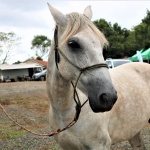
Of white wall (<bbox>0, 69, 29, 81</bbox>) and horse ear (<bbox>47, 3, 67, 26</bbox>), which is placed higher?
horse ear (<bbox>47, 3, 67, 26</bbox>)

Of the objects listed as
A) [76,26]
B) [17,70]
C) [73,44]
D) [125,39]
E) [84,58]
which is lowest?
[17,70]

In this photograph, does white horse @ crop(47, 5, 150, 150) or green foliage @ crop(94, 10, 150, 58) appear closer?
white horse @ crop(47, 5, 150, 150)

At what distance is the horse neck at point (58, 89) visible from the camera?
2916 mm

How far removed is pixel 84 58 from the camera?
97.0 inches

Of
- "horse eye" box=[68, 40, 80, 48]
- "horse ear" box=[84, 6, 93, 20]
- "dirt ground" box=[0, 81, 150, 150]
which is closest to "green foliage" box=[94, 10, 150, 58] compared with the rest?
"dirt ground" box=[0, 81, 150, 150]

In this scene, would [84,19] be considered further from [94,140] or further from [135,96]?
[135,96]

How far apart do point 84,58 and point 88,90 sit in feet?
0.94

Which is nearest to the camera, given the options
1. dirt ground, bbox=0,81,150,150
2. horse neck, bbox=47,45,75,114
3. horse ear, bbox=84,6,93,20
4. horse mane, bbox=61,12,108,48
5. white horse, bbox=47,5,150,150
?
white horse, bbox=47,5,150,150

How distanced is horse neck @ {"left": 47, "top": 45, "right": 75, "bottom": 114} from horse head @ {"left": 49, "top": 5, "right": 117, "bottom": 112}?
0.62ft

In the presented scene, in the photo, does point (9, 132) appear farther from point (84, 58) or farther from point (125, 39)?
point (125, 39)

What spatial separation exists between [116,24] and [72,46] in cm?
4920

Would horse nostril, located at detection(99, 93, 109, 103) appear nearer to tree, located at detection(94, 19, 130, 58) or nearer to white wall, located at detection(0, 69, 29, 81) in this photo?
tree, located at detection(94, 19, 130, 58)

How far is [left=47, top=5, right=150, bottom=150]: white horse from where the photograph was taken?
2.39 m

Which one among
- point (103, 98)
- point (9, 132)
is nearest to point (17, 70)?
point (9, 132)
